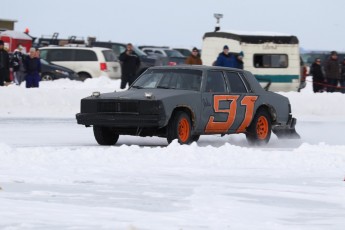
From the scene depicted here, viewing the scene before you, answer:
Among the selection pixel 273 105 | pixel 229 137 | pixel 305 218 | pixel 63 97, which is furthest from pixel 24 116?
pixel 305 218

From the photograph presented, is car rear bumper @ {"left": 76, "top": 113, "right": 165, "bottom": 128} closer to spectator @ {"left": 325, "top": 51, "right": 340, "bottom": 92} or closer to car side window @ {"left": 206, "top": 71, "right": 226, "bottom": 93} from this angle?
car side window @ {"left": 206, "top": 71, "right": 226, "bottom": 93}

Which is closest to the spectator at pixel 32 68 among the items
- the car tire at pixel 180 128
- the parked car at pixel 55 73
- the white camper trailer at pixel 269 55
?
the white camper trailer at pixel 269 55

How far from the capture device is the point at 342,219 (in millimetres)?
9453

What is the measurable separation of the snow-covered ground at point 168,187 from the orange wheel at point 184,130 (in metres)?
1.19

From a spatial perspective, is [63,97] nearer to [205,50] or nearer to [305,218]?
[205,50]

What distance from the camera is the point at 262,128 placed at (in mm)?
18938

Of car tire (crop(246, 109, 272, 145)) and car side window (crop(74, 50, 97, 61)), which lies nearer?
car tire (crop(246, 109, 272, 145))

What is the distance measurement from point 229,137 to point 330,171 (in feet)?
23.9

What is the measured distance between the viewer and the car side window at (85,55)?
41.9 meters

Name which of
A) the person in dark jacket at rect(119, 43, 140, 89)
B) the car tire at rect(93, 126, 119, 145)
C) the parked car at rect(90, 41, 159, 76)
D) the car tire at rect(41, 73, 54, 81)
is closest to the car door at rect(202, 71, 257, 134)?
the car tire at rect(93, 126, 119, 145)

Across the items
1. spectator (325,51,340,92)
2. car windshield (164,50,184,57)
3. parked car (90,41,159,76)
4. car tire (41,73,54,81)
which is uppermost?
spectator (325,51,340,92)

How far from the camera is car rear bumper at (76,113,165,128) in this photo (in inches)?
653

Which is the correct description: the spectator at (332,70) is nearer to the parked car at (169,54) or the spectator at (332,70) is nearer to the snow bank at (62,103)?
the snow bank at (62,103)

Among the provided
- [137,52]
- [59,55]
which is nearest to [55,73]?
[59,55]
